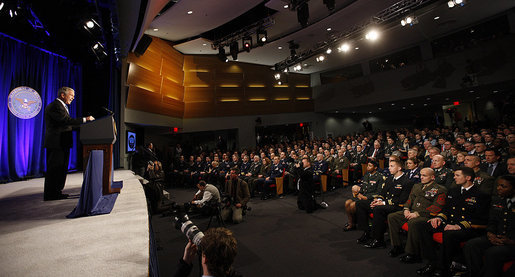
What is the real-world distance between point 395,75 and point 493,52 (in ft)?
10.5

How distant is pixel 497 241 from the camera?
203cm

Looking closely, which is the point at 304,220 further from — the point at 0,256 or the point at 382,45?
the point at 382,45

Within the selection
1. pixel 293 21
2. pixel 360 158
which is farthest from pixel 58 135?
pixel 293 21

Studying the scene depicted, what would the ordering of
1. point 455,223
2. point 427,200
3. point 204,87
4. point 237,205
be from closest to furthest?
point 455,223, point 427,200, point 237,205, point 204,87

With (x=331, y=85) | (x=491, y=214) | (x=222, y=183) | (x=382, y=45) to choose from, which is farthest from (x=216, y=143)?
(x=491, y=214)

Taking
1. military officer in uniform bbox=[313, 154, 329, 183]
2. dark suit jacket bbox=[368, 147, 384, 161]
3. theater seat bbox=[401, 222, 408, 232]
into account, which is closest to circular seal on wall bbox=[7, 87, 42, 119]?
military officer in uniform bbox=[313, 154, 329, 183]

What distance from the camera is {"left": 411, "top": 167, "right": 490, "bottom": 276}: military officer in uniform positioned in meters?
2.26

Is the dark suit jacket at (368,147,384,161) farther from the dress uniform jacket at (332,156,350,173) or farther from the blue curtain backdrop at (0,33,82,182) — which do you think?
the blue curtain backdrop at (0,33,82,182)

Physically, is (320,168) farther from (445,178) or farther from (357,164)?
(445,178)

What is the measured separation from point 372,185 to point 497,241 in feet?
5.45

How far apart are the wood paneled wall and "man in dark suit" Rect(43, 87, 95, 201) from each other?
17.5 ft

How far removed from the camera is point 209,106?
11.1m

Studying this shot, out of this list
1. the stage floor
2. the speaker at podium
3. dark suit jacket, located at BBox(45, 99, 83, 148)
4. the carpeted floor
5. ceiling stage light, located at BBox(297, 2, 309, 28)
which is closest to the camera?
the stage floor

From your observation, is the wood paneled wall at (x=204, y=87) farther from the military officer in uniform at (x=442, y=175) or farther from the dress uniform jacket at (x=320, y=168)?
the military officer in uniform at (x=442, y=175)
